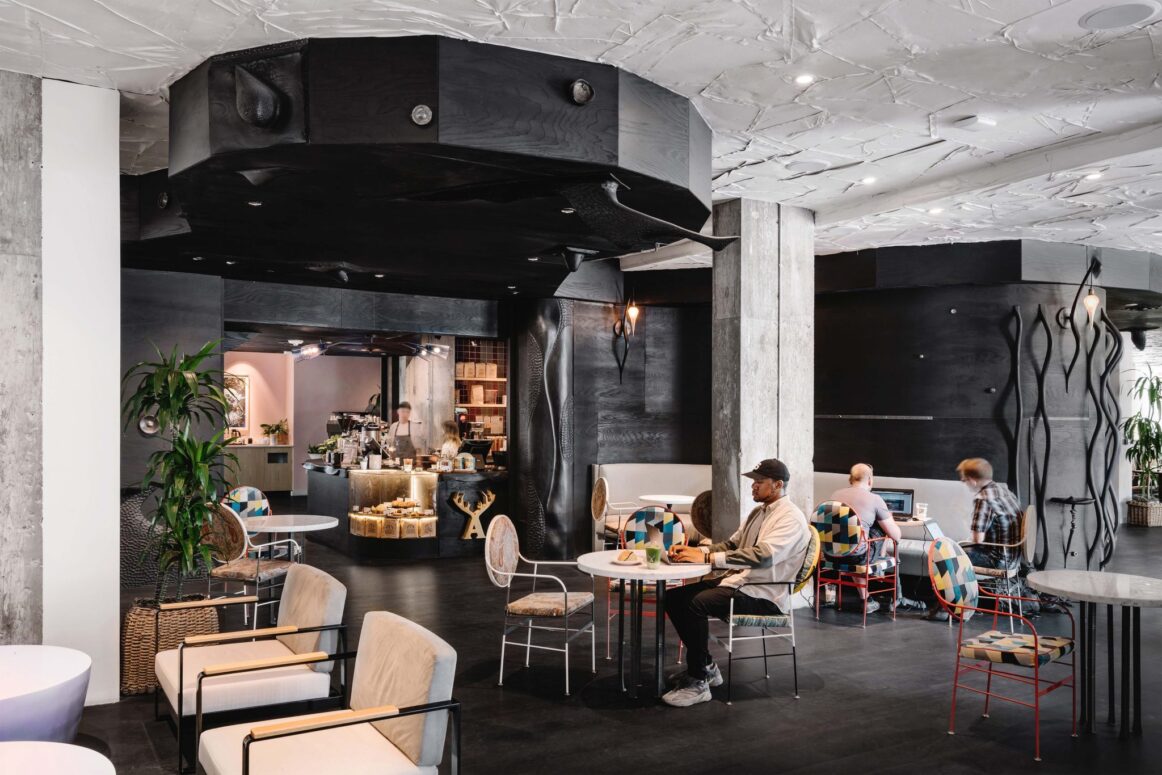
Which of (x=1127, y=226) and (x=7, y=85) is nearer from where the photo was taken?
(x=7, y=85)

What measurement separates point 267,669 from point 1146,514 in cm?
1472

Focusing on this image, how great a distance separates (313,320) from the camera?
992 centimetres

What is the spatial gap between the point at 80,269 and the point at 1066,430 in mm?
8947

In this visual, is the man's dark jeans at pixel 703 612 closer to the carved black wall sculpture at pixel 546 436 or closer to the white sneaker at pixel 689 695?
the white sneaker at pixel 689 695

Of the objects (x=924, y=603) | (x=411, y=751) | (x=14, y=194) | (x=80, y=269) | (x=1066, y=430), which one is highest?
(x=14, y=194)

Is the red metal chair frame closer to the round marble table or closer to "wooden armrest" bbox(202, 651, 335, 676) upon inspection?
the round marble table

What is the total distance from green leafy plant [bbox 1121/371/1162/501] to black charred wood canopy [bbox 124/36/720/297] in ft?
38.9

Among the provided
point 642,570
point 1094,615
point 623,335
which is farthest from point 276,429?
point 1094,615

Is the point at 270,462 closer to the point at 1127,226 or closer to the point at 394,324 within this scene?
the point at 394,324

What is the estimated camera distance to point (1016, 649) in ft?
15.1

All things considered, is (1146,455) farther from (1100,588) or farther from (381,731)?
(381,731)

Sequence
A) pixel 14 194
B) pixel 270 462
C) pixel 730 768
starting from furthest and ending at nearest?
pixel 270 462, pixel 14 194, pixel 730 768

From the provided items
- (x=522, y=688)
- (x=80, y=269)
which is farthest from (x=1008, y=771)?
(x=80, y=269)

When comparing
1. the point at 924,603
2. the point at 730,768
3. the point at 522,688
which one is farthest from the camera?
the point at 924,603
